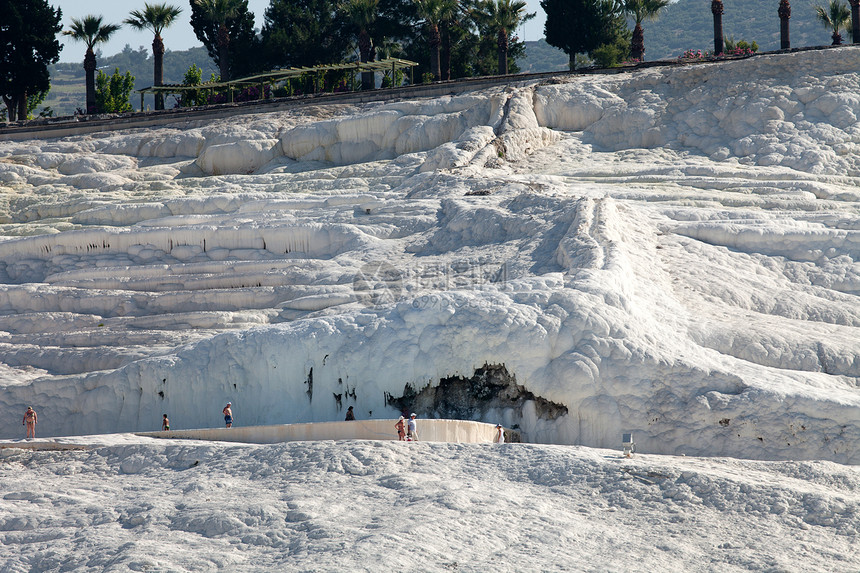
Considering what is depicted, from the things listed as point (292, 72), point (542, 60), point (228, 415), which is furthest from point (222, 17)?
point (542, 60)

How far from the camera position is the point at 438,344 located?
41.7 feet

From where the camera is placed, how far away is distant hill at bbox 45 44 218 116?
137500mm

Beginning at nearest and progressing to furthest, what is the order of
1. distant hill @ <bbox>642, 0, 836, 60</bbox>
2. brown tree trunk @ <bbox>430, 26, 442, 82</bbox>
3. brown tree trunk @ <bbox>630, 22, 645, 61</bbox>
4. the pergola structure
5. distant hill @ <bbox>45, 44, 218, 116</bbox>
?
the pergola structure → brown tree trunk @ <bbox>630, 22, 645, 61</bbox> → brown tree trunk @ <bbox>430, 26, 442, 82</bbox> → distant hill @ <bbox>642, 0, 836, 60</bbox> → distant hill @ <bbox>45, 44, 218, 116</bbox>

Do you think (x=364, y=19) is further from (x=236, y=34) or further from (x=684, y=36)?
(x=684, y=36)

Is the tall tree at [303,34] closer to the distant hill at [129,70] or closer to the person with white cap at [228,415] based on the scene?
the person with white cap at [228,415]

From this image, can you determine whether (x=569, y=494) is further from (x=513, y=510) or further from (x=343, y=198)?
(x=343, y=198)

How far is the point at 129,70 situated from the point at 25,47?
406 feet

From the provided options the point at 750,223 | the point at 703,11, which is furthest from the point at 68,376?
the point at 703,11

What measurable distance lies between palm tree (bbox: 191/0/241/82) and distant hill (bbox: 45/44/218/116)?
303 ft

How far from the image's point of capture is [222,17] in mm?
35469

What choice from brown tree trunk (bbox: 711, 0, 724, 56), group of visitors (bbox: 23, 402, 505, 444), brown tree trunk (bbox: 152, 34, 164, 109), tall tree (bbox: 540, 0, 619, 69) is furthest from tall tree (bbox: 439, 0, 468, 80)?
group of visitors (bbox: 23, 402, 505, 444)

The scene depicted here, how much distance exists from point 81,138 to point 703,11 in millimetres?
125795

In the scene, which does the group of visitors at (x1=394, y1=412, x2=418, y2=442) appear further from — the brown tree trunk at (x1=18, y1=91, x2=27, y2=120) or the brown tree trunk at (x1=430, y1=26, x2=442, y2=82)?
the brown tree trunk at (x1=18, y1=91, x2=27, y2=120)

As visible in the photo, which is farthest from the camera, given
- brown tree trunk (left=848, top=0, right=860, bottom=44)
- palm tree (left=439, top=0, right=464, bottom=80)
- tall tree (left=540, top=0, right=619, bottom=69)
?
tall tree (left=540, top=0, right=619, bottom=69)
